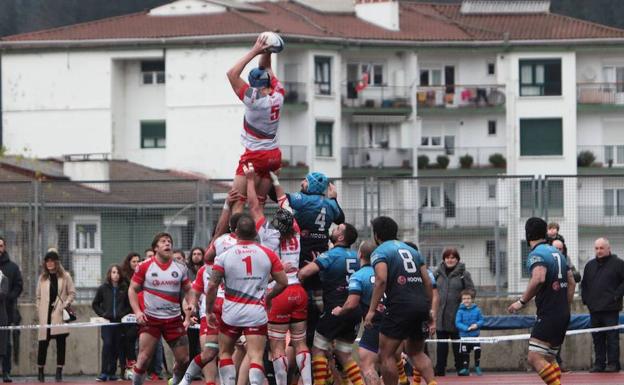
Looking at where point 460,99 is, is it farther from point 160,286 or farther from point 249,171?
point 249,171

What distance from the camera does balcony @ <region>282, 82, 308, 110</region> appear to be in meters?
74.9

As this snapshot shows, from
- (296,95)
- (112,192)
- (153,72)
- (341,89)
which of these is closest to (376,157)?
(341,89)

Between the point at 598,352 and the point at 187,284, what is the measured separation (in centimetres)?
905

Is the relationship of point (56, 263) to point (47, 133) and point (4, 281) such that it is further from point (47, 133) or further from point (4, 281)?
point (47, 133)

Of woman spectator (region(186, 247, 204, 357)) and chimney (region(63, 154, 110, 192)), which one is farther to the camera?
chimney (region(63, 154, 110, 192))

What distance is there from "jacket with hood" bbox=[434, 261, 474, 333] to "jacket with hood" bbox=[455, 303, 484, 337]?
10 cm

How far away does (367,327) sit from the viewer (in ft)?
70.6

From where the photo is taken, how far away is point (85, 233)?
104 feet

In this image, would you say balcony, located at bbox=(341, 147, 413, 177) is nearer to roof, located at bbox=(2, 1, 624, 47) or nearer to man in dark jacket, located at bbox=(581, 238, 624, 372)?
roof, located at bbox=(2, 1, 624, 47)

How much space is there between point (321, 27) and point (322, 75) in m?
2.21

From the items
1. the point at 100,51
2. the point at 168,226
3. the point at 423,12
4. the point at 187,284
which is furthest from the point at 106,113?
the point at 187,284

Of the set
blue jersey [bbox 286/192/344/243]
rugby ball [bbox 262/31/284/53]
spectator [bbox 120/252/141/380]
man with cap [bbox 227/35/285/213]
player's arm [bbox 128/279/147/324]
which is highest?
rugby ball [bbox 262/31/284/53]

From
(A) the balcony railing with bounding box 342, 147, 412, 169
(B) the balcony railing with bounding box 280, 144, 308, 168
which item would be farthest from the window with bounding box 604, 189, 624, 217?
(A) the balcony railing with bounding box 342, 147, 412, 169

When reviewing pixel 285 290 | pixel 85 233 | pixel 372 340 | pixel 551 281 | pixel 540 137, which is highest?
pixel 540 137
